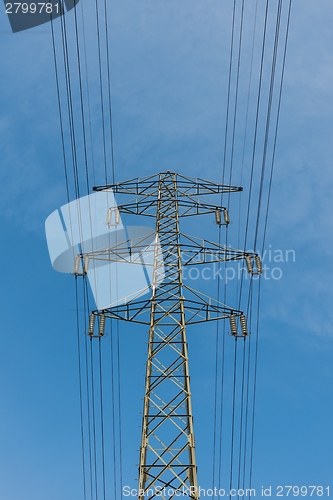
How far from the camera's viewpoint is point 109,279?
30.2m

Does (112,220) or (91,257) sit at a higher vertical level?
(112,220)

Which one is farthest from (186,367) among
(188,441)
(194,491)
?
(194,491)

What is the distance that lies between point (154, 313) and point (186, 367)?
7.42ft

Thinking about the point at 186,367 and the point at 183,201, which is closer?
the point at 186,367

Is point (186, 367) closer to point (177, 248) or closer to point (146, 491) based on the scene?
point (146, 491)

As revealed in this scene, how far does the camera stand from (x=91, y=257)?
20.0 metres

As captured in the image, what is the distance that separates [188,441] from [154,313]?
4399mm

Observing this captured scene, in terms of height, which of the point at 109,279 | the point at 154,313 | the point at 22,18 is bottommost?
the point at 154,313

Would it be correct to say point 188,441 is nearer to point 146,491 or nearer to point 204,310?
point 146,491

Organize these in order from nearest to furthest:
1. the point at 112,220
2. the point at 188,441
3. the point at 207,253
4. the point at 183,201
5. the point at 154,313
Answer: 1. the point at 188,441
2. the point at 154,313
3. the point at 207,253
4. the point at 183,201
5. the point at 112,220

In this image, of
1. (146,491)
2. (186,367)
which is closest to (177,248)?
(186,367)

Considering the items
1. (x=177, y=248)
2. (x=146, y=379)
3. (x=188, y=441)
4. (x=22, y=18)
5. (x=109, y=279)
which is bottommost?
(x=188, y=441)

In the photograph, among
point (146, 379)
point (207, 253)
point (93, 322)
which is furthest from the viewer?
point (207, 253)

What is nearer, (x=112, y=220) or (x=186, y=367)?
(x=186, y=367)
